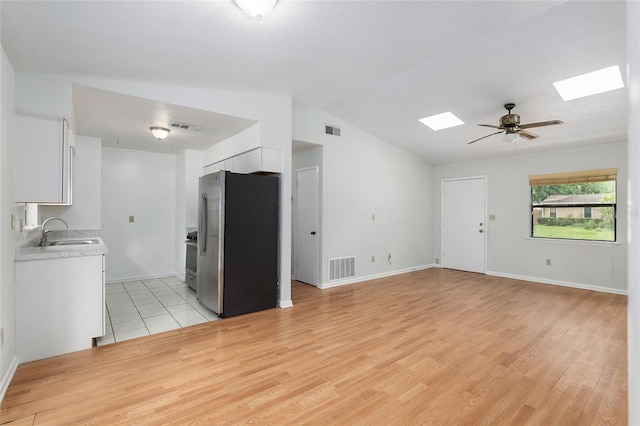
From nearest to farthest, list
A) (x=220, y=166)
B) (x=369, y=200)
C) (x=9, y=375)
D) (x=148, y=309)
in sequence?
(x=9, y=375) → (x=148, y=309) → (x=220, y=166) → (x=369, y=200)

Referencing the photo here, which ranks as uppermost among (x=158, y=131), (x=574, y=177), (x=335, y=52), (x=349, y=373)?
(x=335, y=52)

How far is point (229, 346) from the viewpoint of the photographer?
289 cm

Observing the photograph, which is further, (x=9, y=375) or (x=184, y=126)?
(x=184, y=126)

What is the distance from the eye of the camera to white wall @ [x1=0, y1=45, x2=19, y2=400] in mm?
2174

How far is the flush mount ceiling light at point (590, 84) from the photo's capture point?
3422 millimetres

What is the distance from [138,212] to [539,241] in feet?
24.9

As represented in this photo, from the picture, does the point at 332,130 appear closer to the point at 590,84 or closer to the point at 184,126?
the point at 184,126

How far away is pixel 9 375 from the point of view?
2279mm

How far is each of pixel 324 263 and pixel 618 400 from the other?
372 cm

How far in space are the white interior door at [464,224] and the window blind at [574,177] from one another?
0.99m

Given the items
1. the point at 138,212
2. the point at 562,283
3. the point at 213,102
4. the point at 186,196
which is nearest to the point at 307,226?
the point at 186,196

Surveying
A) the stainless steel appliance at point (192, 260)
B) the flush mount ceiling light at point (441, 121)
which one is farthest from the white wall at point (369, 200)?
the stainless steel appliance at point (192, 260)

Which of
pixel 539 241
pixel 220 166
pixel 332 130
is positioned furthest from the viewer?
pixel 539 241

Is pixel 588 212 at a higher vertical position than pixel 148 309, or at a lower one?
higher
